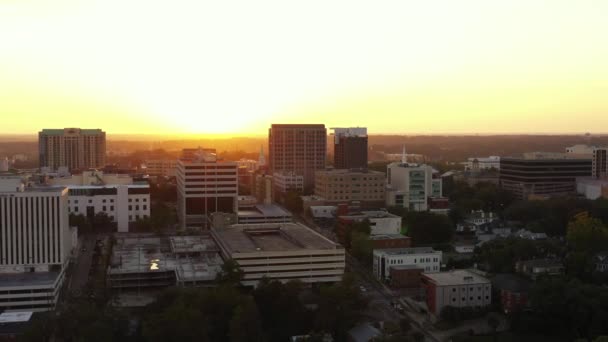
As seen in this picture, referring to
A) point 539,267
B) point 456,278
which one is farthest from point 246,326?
point 539,267

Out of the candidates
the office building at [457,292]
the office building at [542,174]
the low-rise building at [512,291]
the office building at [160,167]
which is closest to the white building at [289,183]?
the office building at [542,174]

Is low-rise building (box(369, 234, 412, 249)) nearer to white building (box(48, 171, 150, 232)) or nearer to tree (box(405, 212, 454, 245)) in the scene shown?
tree (box(405, 212, 454, 245))

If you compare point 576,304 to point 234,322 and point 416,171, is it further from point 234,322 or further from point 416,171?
point 416,171

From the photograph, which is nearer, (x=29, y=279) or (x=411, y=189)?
(x=29, y=279)

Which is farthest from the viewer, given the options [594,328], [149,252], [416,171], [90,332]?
[416,171]

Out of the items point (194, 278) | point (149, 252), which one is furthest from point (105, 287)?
point (149, 252)

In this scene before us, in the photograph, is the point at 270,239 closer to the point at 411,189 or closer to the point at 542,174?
the point at 411,189

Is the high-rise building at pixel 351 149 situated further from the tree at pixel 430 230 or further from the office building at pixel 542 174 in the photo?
the tree at pixel 430 230
